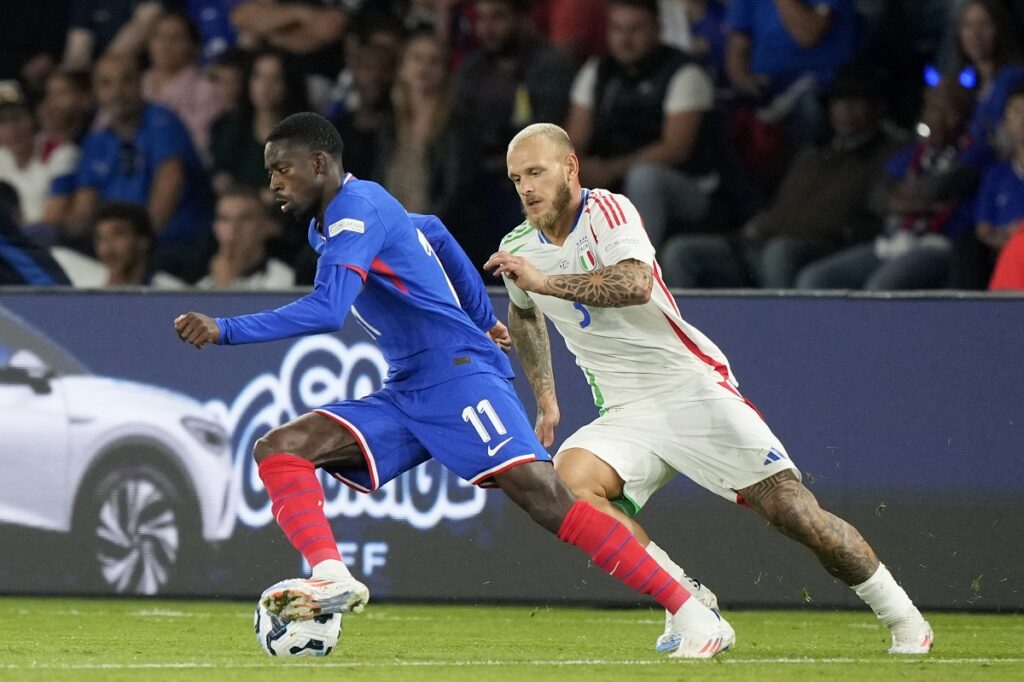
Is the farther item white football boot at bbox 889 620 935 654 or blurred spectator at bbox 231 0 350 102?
blurred spectator at bbox 231 0 350 102

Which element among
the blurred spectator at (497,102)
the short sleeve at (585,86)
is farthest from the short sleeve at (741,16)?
the blurred spectator at (497,102)

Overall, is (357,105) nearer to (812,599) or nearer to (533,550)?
(533,550)

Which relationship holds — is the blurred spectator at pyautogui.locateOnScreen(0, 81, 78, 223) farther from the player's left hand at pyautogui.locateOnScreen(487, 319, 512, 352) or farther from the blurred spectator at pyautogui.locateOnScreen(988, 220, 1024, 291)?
the blurred spectator at pyautogui.locateOnScreen(988, 220, 1024, 291)

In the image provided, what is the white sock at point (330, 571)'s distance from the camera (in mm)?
5672

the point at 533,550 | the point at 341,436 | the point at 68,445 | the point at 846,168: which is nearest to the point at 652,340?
the point at 341,436

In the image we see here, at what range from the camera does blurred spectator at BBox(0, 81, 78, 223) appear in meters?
11.7

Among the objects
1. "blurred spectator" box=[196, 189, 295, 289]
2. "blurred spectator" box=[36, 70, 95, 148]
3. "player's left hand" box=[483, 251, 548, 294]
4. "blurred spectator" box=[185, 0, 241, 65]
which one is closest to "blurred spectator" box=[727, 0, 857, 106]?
"blurred spectator" box=[196, 189, 295, 289]

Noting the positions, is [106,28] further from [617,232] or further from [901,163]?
[617,232]

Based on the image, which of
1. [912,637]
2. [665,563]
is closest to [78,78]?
[665,563]

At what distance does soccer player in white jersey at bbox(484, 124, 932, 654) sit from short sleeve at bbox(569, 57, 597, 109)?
4.34 meters

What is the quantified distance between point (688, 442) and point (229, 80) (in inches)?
244

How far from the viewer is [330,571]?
18.7 ft

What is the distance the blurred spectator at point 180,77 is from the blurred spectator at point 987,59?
5.10 meters

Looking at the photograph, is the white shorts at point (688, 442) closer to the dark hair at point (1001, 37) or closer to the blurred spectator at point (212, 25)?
Result: the dark hair at point (1001, 37)
